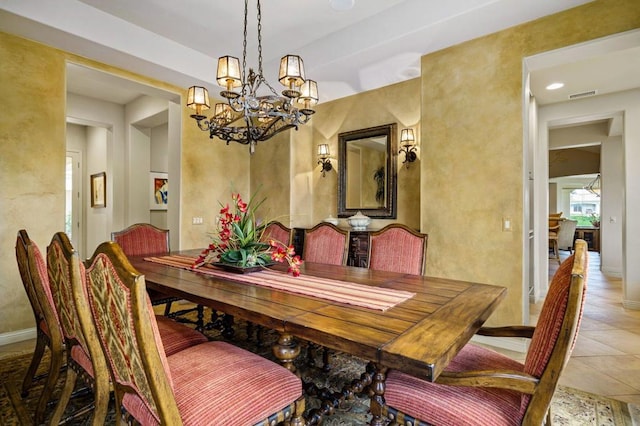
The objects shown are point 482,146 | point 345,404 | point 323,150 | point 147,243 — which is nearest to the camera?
point 345,404

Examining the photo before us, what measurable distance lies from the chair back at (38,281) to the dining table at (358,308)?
0.47 m

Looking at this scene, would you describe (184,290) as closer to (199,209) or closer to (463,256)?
(463,256)

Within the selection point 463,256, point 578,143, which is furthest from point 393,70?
point 578,143

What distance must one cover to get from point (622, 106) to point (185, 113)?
18.0ft

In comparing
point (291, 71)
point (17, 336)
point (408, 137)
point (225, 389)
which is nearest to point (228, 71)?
point (291, 71)

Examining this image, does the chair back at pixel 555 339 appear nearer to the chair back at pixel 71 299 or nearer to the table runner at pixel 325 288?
the table runner at pixel 325 288

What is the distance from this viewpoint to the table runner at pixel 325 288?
1.47m

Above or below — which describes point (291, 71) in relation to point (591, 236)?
above

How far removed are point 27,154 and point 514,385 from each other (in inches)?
155

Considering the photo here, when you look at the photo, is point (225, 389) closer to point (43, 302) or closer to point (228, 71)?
point (43, 302)

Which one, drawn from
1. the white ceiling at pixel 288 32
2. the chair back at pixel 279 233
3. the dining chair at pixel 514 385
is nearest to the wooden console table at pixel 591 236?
the white ceiling at pixel 288 32

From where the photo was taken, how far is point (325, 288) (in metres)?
1.69

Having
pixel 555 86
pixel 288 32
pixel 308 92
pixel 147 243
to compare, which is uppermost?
pixel 288 32

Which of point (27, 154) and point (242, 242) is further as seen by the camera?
point (27, 154)
